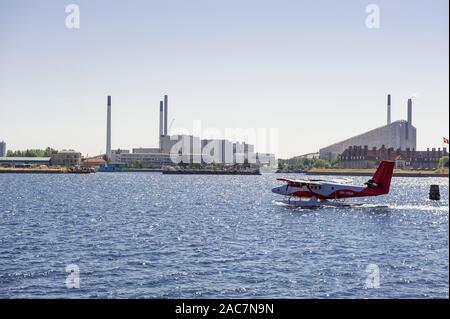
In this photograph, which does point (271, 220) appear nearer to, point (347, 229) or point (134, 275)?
point (347, 229)

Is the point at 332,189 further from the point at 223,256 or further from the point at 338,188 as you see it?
the point at 223,256

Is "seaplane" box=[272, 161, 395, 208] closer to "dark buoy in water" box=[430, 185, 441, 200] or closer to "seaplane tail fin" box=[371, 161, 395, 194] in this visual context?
"seaplane tail fin" box=[371, 161, 395, 194]

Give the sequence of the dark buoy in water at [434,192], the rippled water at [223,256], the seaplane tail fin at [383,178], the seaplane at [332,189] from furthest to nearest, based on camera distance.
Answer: the dark buoy in water at [434,192]
the seaplane at [332,189]
the seaplane tail fin at [383,178]
the rippled water at [223,256]

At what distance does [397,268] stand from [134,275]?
1770 cm

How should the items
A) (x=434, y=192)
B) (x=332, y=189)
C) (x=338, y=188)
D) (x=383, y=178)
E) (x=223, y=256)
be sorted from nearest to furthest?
(x=223, y=256), (x=383, y=178), (x=338, y=188), (x=332, y=189), (x=434, y=192)

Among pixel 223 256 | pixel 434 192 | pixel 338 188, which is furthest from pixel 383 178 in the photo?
pixel 223 256

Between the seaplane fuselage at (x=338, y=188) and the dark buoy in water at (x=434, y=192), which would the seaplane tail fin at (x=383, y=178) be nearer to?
the seaplane fuselage at (x=338, y=188)

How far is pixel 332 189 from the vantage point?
292 feet

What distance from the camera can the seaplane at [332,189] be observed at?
86.2m

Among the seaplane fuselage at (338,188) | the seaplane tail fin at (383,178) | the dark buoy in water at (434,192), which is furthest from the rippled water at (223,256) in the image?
the dark buoy in water at (434,192)

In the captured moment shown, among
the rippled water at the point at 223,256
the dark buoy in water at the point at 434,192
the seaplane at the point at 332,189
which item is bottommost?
the rippled water at the point at 223,256

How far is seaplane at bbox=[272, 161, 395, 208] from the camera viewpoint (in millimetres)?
86250

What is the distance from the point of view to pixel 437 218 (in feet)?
245

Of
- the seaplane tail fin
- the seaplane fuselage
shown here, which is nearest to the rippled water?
the seaplane fuselage
